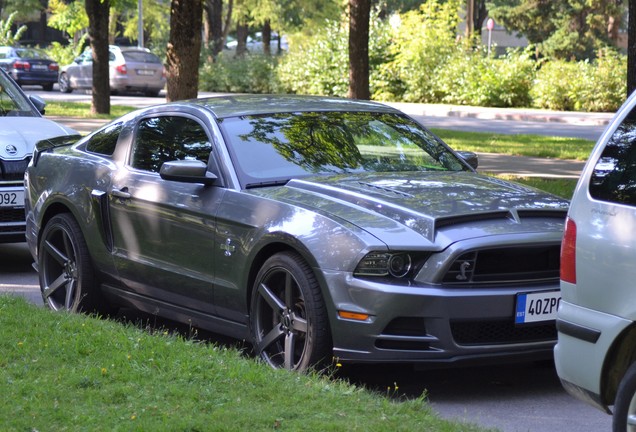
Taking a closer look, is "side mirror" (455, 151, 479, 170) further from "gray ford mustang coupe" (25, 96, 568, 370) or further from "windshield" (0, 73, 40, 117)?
"windshield" (0, 73, 40, 117)

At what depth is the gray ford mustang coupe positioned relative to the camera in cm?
572

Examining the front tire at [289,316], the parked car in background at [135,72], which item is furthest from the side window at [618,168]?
the parked car in background at [135,72]

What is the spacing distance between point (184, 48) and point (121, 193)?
367 inches

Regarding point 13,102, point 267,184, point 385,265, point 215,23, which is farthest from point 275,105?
point 215,23

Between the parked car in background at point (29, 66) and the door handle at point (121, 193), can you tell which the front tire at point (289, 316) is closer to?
the door handle at point (121, 193)

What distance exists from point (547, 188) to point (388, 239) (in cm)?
765

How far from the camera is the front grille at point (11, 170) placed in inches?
390

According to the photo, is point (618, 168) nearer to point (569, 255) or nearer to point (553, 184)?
point (569, 255)

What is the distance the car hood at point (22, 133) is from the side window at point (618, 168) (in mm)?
6631

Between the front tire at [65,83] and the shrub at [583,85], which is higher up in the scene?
the shrub at [583,85]

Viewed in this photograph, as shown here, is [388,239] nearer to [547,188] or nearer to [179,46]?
[547,188]

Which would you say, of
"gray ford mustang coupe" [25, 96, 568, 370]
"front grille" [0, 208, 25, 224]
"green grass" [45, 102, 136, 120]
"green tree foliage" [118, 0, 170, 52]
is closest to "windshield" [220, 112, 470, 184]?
"gray ford mustang coupe" [25, 96, 568, 370]

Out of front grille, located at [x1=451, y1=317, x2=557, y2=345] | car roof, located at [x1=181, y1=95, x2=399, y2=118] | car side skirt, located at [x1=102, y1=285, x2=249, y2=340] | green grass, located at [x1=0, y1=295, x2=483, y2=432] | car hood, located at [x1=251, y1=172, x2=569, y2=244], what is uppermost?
car roof, located at [x1=181, y1=95, x2=399, y2=118]

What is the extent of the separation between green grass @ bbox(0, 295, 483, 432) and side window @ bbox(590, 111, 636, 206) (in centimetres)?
116
